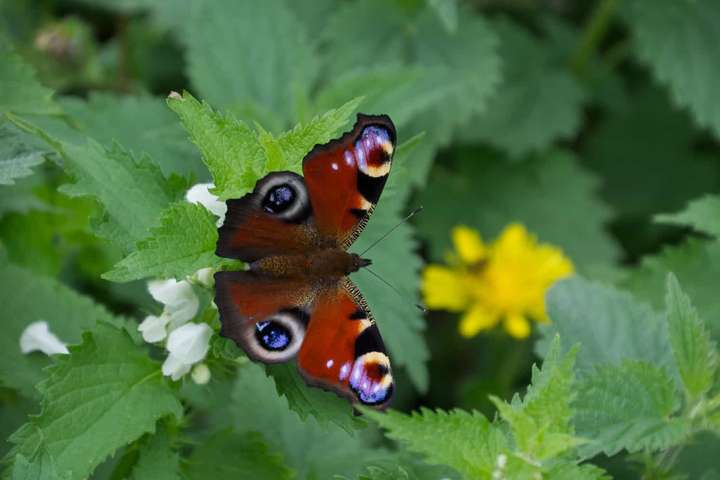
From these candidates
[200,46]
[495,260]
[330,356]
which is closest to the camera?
[330,356]

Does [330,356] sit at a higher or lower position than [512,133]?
lower

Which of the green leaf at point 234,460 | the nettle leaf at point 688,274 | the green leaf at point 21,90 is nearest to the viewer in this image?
the green leaf at point 234,460

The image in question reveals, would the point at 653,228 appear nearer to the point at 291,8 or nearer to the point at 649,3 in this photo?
the point at 649,3

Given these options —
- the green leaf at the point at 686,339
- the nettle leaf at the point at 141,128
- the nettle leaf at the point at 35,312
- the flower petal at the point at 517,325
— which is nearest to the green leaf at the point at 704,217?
the green leaf at the point at 686,339

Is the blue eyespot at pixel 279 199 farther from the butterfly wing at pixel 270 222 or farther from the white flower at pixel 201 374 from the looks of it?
the white flower at pixel 201 374

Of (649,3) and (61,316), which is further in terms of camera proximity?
(649,3)

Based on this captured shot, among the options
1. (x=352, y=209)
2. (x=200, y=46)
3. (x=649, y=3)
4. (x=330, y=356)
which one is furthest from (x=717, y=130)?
(x=330, y=356)
